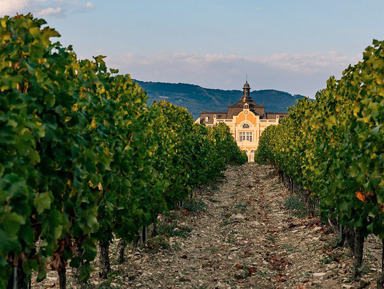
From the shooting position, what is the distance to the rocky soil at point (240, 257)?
923 centimetres

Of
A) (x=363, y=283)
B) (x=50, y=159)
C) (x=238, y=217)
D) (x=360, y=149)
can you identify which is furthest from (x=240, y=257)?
(x=50, y=159)

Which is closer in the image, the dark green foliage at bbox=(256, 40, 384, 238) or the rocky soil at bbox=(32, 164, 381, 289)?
the dark green foliage at bbox=(256, 40, 384, 238)

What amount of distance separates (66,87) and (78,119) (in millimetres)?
459

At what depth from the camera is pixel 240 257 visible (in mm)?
11938

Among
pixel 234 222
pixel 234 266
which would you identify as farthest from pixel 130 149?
pixel 234 222

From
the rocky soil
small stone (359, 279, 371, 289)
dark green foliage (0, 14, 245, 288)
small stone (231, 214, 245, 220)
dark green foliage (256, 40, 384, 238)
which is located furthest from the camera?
small stone (231, 214, 245, 220)

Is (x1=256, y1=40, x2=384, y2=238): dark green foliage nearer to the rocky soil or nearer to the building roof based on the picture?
the rocky soil

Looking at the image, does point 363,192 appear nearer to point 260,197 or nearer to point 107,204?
point 107,204

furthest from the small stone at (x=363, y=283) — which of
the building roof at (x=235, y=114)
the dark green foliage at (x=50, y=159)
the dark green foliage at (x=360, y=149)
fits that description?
the building roof at (x=235, y=114)

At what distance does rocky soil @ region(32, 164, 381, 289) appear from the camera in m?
9.23

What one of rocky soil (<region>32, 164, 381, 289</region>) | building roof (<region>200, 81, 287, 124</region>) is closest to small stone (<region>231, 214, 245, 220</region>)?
rocky soil (<region>32, 164, 381, 289</region>)

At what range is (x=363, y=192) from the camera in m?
7.52

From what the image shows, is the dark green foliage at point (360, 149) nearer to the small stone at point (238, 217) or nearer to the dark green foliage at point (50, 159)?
the dark green foliage at point (50, 159)

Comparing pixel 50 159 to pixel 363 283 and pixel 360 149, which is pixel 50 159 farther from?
pixel 363 283
